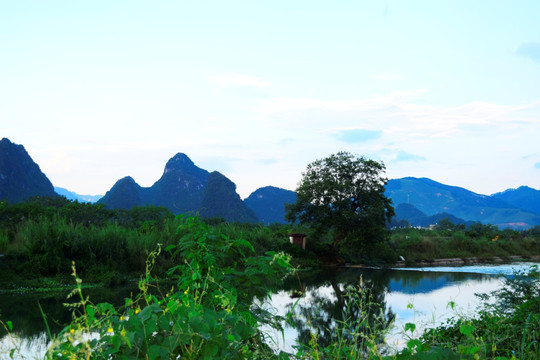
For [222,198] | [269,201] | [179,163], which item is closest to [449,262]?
[222,198]

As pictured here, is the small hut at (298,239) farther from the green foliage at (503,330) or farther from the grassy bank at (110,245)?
the green foliage at (503,330)

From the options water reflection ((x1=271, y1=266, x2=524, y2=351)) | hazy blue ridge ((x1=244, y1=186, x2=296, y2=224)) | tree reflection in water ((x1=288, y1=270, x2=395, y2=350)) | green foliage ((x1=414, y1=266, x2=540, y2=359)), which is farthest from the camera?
hazy blue ridge ((x1=244, y1=186, x2=296, y2=224))

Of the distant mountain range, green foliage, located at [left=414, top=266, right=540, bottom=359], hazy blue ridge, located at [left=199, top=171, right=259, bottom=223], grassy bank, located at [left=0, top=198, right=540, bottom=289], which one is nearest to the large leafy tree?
grassy bank, located at [left=0, top=198, right=540, bottom=289]

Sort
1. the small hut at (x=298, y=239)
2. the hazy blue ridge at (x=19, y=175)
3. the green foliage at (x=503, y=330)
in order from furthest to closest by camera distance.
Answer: the hazy blue ridge at (x=19, y=175)
the small hut at (x=298, y=239)
the green foliage at (x=503, y=330)

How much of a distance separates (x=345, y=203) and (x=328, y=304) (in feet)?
43.1

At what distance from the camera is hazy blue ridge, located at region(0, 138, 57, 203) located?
86312 millimetres

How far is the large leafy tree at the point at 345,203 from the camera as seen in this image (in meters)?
22.5

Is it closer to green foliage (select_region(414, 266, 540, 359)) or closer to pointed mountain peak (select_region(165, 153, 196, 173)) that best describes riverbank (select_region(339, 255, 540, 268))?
green foliage (select_region(414, 266, 540, 359))

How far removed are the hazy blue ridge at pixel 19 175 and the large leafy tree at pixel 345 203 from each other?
240ft

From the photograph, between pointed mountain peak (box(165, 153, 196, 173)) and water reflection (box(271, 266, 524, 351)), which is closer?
water reflection (box(271, 266, 524, 351))

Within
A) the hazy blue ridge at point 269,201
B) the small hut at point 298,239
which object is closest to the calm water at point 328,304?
the small hut at point 298,239

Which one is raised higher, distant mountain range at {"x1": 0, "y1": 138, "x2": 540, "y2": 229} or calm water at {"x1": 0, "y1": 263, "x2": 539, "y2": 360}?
distant mountain range at {"x1": 0, "y1": 138, "x2": 540, "y2": 229}

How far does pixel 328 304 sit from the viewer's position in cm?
1003

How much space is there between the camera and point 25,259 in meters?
11.9
